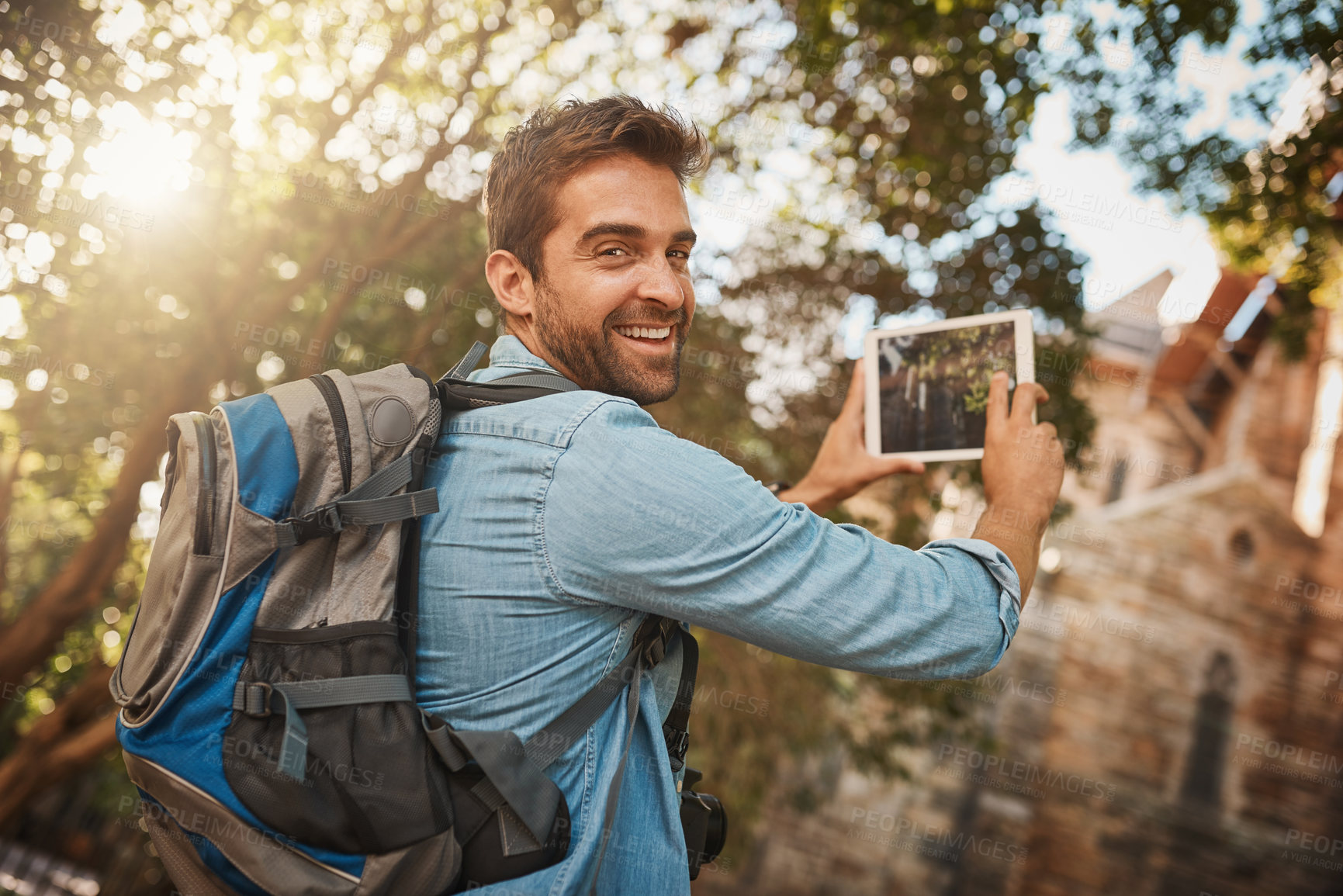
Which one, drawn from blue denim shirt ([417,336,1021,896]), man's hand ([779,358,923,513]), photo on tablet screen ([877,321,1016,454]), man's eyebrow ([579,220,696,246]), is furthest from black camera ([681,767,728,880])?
man's eyebrow ([579,220,696,246])

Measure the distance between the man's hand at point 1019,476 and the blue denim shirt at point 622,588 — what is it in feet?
0.54

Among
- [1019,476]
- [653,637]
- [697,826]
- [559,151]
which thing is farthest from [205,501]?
[1019,476]

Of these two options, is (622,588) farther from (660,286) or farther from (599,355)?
(660,286)

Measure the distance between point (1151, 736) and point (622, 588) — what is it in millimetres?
17022

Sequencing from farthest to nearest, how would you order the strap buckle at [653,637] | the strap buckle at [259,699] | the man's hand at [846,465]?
the man's hand at [846,465] < the strap buckle at [653,637] < the strap buckle at [259,699]

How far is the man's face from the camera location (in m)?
1.73

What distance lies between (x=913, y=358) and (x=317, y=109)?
5109 millimetres

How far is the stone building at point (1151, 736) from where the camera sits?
14.4 m

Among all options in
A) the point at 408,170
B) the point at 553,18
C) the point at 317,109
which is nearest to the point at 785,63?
the point at 553,18

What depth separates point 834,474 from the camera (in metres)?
2.25

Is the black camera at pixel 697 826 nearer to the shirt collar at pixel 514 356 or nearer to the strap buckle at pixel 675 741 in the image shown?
the strap buckle at pixel 675 741

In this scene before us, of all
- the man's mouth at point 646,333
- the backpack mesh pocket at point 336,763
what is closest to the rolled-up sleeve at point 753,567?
the backpack mesh pocket at point 336,763

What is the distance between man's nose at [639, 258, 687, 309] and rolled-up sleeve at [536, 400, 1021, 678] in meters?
0.49

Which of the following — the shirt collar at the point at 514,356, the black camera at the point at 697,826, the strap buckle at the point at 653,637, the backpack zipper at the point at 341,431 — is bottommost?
the black camera at the point at 697,826
